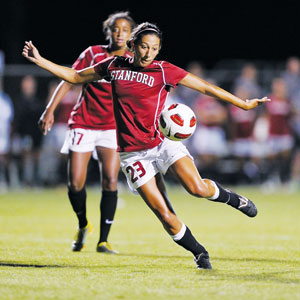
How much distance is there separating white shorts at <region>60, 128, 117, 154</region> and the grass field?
1106 millimetres


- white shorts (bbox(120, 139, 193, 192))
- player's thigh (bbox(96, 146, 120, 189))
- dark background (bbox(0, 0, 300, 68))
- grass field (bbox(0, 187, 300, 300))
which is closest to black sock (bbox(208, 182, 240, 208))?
white shorts (bbox(120, 139, 193, 192))

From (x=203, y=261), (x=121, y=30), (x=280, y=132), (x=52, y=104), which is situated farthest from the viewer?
(x=280, y=132)

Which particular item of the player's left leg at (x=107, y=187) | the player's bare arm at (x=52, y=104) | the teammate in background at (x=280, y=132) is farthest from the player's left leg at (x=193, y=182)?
the teammate in background at (x=280, y=132)

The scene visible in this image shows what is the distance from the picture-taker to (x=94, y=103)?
8.38 meters

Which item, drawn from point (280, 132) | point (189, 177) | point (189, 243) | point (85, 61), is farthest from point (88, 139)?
point (280, 132)

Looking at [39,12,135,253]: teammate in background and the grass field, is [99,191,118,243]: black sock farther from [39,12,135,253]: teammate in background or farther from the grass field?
the grass field

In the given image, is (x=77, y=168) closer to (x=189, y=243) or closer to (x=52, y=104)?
(x=52, y=104)

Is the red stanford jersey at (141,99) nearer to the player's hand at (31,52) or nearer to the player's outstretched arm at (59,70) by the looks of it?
the player's outstretched arm at (59,70)

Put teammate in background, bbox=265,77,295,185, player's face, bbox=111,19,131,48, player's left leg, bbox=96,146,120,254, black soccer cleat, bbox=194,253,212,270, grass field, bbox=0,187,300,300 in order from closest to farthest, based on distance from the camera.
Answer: grass field, bbox=0,187,300,300 < black soccer cleat, bbox=194,253,212,270 < player's face, bbox=111,19,131,48 < player's left leg, bbox=96,146,120,254 < teammate in background, bbox=265,77,295,185

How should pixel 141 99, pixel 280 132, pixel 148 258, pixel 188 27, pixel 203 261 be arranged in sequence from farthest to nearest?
pixel 188 27, pixel 280 132, pixel 148 258, pixel 141 99, pixel 203 261

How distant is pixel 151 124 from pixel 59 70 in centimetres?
Answer: 97

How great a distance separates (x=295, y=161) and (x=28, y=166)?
628 cm

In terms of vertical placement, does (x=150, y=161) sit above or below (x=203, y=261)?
above

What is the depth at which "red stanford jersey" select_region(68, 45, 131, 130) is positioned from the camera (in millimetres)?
8328
